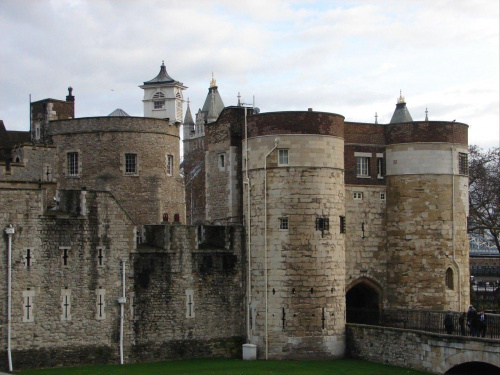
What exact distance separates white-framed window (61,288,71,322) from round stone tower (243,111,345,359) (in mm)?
8350

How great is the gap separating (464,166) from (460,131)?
5.90 ft

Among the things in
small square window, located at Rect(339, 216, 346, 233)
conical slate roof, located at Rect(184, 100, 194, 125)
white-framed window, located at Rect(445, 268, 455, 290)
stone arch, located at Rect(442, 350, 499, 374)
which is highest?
conical slate roof, located at Rect(184, 100, 194, 125)

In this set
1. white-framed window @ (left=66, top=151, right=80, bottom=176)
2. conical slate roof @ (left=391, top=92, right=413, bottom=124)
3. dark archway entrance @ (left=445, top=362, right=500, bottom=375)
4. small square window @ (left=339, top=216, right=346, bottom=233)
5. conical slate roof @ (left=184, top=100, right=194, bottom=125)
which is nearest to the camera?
dark archway entrance @ (left=445, top=362, right=500, bottom=375)

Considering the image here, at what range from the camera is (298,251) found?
39625 mm

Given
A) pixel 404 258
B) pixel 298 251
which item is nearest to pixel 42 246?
pixel 298 251

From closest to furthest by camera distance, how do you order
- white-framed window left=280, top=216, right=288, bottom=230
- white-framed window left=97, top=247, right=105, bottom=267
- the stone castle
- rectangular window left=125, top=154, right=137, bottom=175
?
the stone castle → white-framed window left=97, top=247, right=105, bottom=267 → white-framed window left=280, top=216, right=288, bottom=230 → rectangular window left=125, top=154, right=137, bottom=175

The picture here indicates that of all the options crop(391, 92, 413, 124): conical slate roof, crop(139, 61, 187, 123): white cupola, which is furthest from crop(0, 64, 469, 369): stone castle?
crop(139, 61, 187, 123): white cupola

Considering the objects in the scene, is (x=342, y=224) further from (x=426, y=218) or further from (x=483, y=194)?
(x=483, y=194)

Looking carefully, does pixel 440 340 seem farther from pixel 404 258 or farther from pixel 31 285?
pixel 31 285

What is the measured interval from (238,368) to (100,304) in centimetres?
639

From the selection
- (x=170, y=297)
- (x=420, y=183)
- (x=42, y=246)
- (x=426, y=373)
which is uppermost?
(x=420, y=183)

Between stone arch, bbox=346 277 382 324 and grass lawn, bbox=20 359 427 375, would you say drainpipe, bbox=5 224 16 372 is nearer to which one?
grass lawn, bbox=20 359 427 375

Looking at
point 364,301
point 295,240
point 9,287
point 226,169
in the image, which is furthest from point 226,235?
point 9,287

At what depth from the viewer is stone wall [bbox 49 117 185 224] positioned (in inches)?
1795
